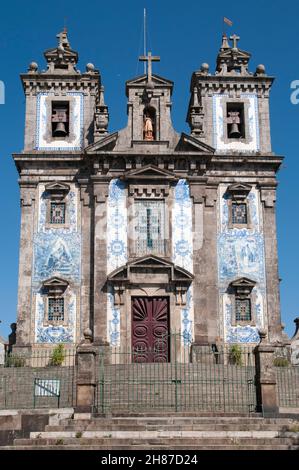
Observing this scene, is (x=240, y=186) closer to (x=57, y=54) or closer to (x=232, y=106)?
(x=232, y=106)

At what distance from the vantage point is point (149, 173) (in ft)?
95.9

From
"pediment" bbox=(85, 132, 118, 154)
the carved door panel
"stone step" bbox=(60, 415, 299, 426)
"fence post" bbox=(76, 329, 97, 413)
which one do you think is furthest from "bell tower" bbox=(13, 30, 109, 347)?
"stone step" bbox=(60, 415, 299, 426)

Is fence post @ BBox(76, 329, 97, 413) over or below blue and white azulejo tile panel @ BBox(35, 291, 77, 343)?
below

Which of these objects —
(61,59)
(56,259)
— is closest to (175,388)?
(56,259)

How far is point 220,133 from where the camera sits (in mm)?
30844

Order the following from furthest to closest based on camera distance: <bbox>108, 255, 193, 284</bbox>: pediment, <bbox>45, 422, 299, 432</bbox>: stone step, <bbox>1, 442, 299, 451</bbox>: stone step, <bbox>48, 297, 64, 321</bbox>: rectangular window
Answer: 1. <bbox>48, 297, 64, 321</bbox>: rectangular window
2. <bbox>108, 255, 193, 284</bbox>: pediment
3. <bbox>45, 422, 299, 432</bbox>: stone step
4. <bbox>1, 442, 299, 451</bbox>: stone step

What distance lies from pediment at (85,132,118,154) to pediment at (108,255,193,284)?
4.61 metres

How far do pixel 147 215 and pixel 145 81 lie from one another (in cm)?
581

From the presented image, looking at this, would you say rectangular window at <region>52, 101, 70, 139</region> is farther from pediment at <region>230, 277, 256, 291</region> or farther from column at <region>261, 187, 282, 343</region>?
pediment at <region>230, 277, 256, 291</region>

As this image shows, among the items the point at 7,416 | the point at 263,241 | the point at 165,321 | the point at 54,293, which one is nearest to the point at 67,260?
the point at 54,293

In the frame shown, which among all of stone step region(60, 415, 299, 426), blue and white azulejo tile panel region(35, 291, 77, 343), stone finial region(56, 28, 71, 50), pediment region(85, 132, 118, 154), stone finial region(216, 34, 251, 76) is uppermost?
stone finial region(56, 28, 71, 50)

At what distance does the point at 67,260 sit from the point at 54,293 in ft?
4.55

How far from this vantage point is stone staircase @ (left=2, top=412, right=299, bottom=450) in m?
16.2

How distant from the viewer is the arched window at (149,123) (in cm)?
3027
